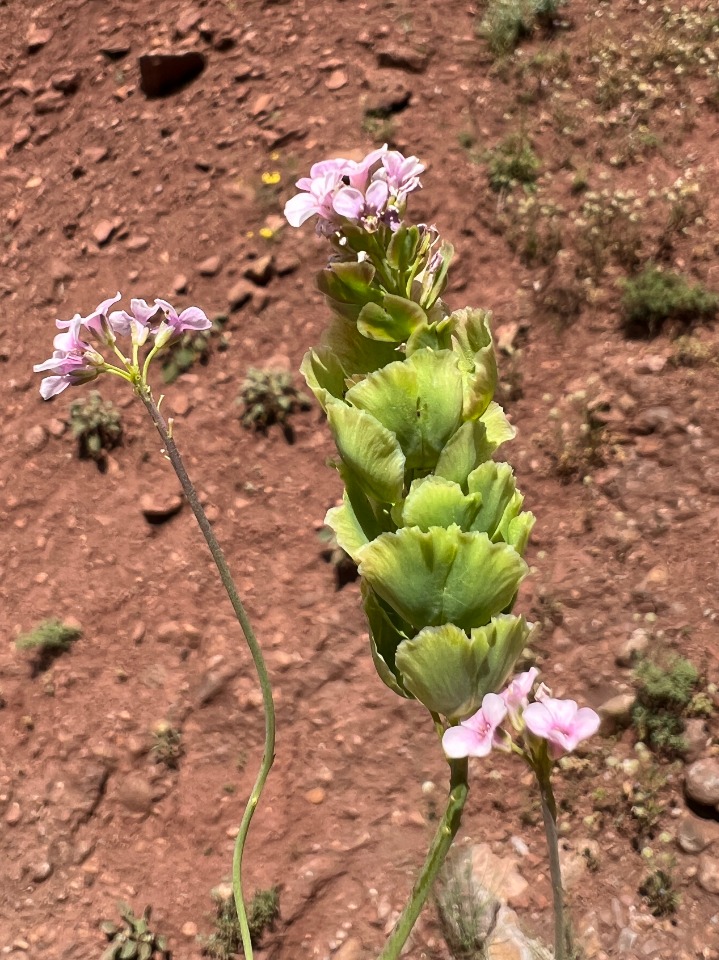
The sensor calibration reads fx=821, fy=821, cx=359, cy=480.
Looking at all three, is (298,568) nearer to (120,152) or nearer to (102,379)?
(102,379)

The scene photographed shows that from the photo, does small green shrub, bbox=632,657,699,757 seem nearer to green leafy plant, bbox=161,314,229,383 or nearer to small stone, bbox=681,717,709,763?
small stone, bbox=681,717,709,763

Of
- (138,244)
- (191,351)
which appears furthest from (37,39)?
(191,351)

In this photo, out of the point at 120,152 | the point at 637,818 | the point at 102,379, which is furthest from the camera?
the point at 120,152

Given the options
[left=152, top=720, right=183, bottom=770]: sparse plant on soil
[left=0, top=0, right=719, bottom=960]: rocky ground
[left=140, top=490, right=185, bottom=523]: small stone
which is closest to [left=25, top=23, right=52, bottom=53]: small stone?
[left=0, top=0, right=719, bottom=960]: rocky ground

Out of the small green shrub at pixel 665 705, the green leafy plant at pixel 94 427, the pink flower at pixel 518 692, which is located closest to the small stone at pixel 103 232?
the green leafy plant at pixel 94 427

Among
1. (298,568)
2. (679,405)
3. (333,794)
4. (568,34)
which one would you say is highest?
(568,34)

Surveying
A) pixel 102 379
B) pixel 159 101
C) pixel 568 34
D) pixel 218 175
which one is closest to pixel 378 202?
pixel 102 379
